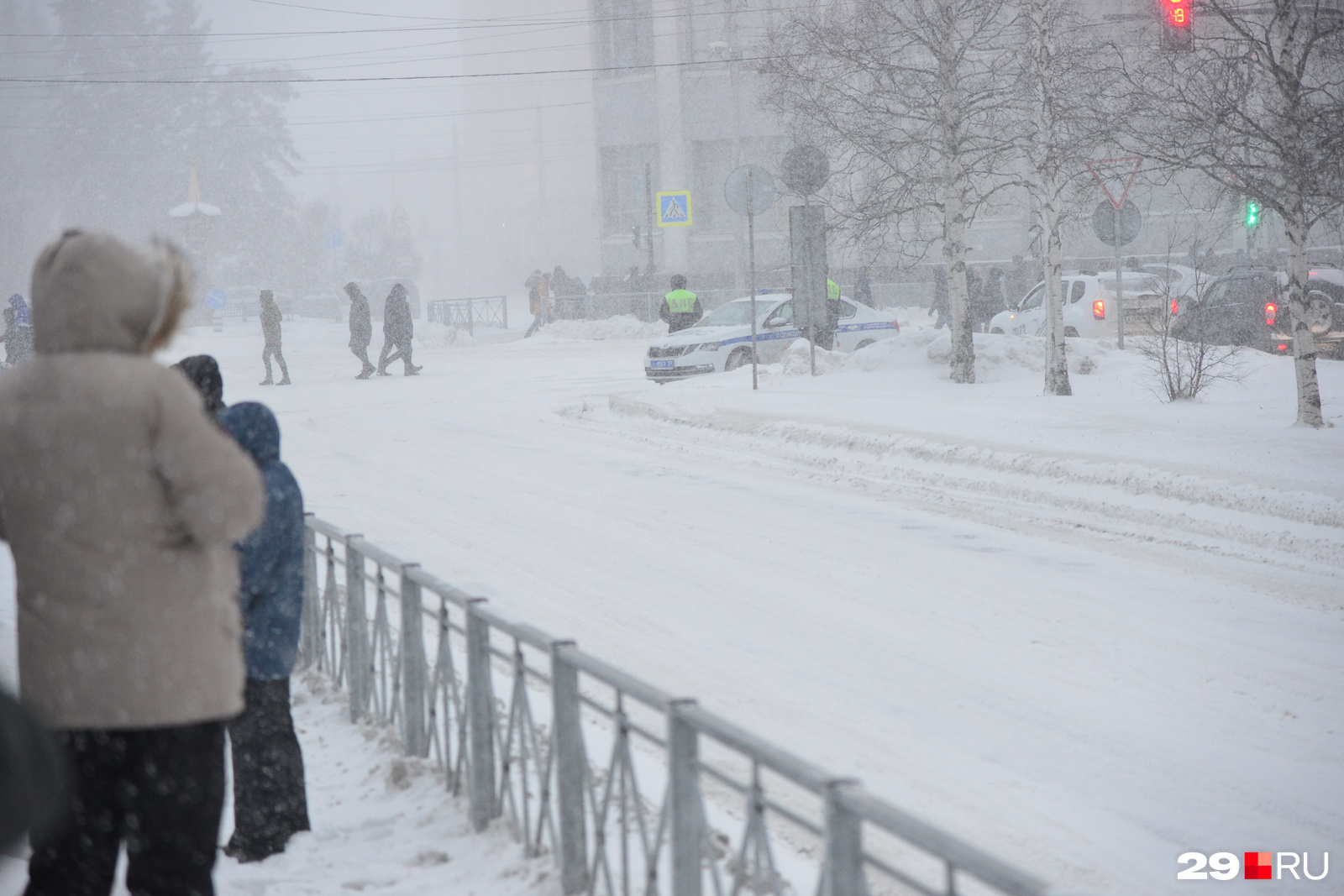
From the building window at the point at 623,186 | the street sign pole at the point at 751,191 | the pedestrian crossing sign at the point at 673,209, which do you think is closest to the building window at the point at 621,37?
the building window at the point at 623,186

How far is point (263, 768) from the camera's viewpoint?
14.4 feet

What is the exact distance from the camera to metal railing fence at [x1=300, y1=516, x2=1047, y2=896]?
8.53 feet

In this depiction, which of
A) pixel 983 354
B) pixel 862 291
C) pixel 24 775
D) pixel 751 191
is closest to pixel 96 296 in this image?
pixel 24 775

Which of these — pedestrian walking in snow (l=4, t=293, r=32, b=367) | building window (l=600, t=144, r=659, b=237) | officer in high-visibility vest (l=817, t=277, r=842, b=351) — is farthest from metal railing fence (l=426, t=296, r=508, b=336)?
officer in high-visibility vest (l=817, t=277, r=842, b=351)

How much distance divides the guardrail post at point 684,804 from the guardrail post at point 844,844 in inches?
25.1

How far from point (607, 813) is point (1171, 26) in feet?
37.8

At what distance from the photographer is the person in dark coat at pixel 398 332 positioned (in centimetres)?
2579

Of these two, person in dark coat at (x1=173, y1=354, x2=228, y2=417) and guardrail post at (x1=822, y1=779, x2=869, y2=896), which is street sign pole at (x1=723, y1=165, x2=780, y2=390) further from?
guardrail post at (x1=822, y1=779, x2=869, y2=896)

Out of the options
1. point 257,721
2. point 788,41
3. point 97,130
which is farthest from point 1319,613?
point 97,130

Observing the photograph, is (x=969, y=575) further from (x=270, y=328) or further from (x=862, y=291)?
(x=862, y=291)

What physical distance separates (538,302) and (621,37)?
10697 millimetres

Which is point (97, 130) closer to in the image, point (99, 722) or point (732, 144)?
point (732, 144)

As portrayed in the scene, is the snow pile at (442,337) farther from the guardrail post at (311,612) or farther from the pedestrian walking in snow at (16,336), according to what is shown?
the guardrail post at (311,612)

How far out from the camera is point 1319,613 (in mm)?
6992
